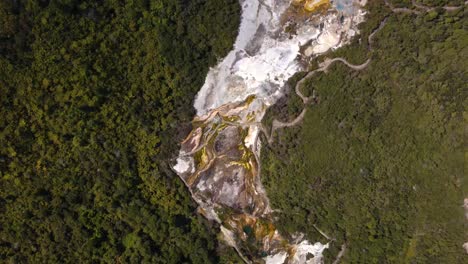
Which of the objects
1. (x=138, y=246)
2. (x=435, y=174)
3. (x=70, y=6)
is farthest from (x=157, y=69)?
(x=435, y=174)

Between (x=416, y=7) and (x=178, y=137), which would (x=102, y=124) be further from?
(x=416, y=7)

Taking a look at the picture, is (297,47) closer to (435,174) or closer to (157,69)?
(157,69)

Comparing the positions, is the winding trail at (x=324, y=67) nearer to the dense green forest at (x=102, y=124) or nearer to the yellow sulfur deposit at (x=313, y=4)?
the yellow sulfur deposit at (x=313, y=4)

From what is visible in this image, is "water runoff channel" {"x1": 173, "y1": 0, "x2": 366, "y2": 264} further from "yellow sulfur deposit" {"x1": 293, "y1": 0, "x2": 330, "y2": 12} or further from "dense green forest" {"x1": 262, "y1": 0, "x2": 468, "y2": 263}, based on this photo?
"dense green forest" {"x1": 262, "y1": 0, "x2": 468, "y2": 263}

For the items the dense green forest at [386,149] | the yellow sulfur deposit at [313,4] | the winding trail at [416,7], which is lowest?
→ the dense green forest at [386,149]

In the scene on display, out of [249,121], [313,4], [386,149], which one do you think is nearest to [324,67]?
[313,4]

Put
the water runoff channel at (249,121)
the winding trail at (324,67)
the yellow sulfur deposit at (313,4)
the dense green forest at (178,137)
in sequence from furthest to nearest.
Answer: the water runoff channel at (249,121) < the yellow sulfur deposit at (313,4) < the winding trail at (324,67) < the dense green forest at (178,137)

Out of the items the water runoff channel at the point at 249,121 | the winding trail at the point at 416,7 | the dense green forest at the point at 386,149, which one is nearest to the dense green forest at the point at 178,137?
the dense green forest at the point at 386,149
